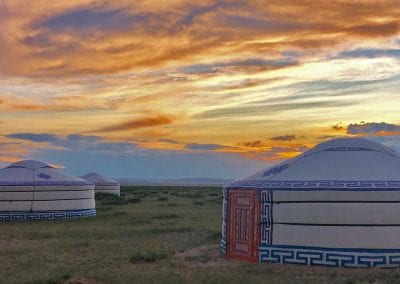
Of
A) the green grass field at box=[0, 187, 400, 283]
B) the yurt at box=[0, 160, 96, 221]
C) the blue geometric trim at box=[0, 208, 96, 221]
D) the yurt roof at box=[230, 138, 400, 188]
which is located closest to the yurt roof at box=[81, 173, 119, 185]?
the yurt at box=[0, 160, 96, 221]

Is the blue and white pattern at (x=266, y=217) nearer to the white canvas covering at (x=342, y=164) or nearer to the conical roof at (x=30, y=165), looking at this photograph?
the white canvas covering at (x=342, y=164)

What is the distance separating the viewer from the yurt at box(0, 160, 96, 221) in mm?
22625

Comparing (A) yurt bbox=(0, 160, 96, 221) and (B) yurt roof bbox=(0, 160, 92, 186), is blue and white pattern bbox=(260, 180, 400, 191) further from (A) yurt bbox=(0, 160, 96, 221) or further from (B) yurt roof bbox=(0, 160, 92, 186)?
(B) yurt roof bbox=(0, 160, 92, 186)

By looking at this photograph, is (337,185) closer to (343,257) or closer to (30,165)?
(343,257)

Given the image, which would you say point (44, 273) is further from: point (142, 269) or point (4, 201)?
point (4, 201)

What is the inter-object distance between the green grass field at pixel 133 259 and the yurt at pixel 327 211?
1.17 ft

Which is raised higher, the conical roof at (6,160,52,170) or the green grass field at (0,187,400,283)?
the conical roof at (6,160,52,170)

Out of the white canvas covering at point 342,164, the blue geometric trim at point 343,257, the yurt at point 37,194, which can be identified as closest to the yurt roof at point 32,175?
the yurt at point 37,194

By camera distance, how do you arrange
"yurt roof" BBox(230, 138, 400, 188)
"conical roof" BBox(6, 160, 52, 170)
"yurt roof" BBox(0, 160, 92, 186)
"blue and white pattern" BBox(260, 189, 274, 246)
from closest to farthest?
1. "yurt roof" BBox(230, 138, 400, 188)
2. "blue and white pattern" BBox(260, 189, 274, 246)
3. "yurt roof" BBox(0, 160, 92, 186)
4. "conical roof" BBox(6, 160, 52, 170)

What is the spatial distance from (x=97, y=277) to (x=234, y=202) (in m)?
3.63

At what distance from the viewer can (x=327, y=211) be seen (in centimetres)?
1113

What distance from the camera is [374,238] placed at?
10969 millimetres

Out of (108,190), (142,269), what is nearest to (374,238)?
(142,269)

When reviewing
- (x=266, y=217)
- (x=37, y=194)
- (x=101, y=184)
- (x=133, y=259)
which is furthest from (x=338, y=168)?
(x=101, y=184)
